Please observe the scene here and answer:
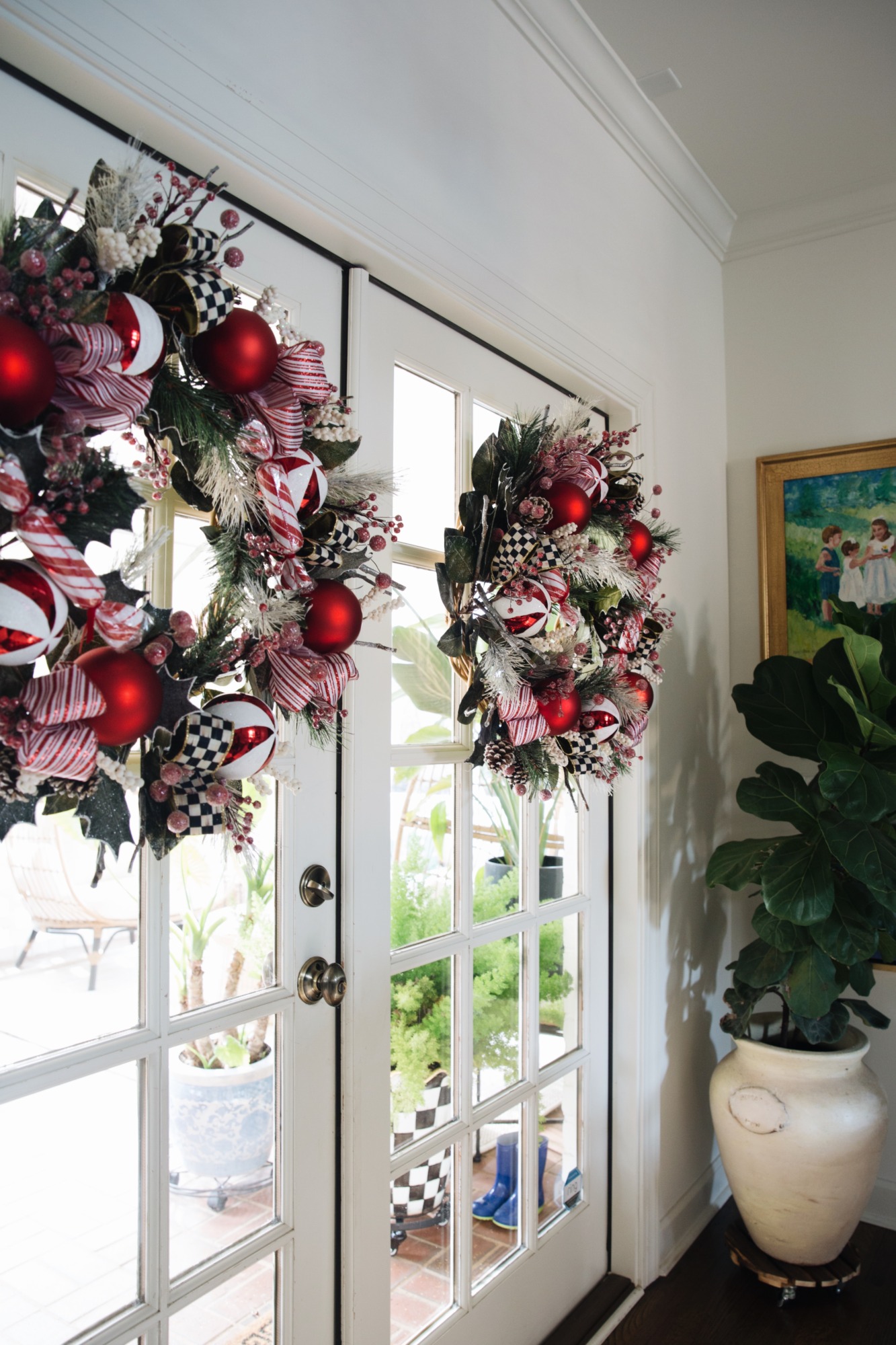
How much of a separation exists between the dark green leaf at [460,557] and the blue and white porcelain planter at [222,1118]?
0.78 meters

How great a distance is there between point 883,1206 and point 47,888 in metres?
2.43

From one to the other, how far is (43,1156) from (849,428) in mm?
2503

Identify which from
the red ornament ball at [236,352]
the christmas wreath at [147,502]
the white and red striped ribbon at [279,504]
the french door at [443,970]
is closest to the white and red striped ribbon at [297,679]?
the christmas wreath at [147,502]

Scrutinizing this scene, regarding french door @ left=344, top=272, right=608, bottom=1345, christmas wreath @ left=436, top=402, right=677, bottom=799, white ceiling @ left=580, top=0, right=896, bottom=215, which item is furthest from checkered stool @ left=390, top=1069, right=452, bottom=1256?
white ceiling @ left=580, top=0, right=896, bottom=215

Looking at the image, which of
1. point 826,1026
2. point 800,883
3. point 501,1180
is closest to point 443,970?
point 501,1180

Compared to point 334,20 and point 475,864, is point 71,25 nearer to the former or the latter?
point 334,20

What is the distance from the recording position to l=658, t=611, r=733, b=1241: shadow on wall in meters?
2.22

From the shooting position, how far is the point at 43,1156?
37.3 inches

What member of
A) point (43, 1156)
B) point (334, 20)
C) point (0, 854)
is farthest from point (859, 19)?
point (43, 1156)

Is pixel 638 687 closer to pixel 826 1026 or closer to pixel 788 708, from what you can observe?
pixel 788 708

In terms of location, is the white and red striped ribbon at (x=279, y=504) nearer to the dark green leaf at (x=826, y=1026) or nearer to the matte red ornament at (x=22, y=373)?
the matte red ornament at (x=22, y=373)

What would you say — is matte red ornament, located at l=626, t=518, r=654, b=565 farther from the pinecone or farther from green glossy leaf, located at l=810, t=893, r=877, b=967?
green glossy leaf, located at l=810, t=893, r=877, b=967

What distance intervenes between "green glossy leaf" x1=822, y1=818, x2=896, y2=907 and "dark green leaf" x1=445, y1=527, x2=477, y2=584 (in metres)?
0.97

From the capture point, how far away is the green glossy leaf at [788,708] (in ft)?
6.72
